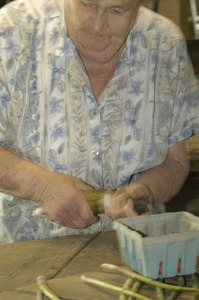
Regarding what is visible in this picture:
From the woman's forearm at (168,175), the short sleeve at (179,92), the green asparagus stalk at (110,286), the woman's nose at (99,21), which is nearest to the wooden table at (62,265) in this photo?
the green asparagus stalk at (110,286)

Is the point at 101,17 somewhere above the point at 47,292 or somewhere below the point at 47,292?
above

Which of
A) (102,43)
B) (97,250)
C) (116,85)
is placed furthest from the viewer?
(116,85)

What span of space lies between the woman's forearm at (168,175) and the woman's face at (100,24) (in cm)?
41

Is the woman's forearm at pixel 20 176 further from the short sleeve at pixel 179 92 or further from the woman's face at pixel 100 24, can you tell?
the short sleeve at pixel 179 92

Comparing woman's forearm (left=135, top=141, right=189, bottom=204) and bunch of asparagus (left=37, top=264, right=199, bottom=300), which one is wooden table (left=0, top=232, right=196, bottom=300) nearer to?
bunch of asparagus (left=37, top=264, right=199, bottom=300)

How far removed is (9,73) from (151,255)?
2.75 ft

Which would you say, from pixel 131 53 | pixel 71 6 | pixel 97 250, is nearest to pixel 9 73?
pixel 71 6

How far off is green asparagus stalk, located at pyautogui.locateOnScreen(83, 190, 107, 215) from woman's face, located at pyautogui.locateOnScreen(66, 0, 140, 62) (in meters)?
0.47

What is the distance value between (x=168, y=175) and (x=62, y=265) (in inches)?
25.2

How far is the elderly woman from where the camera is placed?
1994mm

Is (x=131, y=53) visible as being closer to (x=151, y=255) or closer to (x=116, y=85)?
(x=116, y=85)

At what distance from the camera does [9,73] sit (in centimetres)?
204

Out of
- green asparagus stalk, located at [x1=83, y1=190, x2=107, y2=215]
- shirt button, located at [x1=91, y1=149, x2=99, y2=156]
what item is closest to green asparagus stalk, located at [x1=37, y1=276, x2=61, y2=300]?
green asparagus stalk, located at [x1=83, y1=190, x2=107, y2=215]

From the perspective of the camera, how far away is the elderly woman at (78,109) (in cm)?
199
